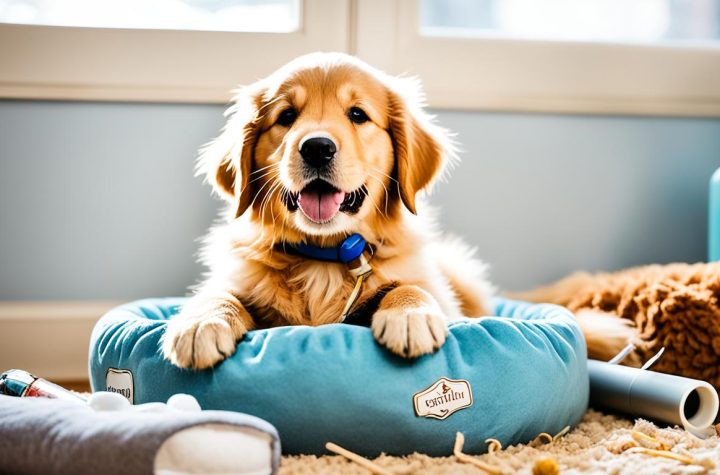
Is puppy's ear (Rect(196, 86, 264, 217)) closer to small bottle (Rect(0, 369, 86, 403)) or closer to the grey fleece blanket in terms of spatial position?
small bottle (Rect(0, 369, 86, 403))

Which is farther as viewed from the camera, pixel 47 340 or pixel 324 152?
pixel 47 340

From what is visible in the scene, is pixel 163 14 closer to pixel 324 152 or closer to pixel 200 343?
pixel 324 152

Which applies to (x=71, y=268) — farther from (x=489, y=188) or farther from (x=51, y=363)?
(x=489, y=188)

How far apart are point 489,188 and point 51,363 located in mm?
1734

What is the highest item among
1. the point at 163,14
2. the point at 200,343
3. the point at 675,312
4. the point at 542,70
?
the point at 163,14

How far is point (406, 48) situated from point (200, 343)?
1.57 m

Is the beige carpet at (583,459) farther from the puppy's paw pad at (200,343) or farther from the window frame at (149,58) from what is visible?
the window frame at (149,58)

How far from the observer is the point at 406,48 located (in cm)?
253

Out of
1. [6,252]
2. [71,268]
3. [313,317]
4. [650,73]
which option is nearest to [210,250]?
[313,317]

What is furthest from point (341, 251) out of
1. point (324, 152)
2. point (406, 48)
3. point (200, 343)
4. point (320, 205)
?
point (406, 48)

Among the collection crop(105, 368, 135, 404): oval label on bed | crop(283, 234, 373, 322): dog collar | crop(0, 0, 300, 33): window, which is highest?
crop(0, 0, 300, 33): window

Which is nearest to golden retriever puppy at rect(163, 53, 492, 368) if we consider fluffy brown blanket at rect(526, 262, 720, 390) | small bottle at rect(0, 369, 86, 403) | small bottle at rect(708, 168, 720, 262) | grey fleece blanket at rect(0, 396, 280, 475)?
small bottle at rect(0, 369, 86, 403)

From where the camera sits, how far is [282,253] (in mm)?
1753

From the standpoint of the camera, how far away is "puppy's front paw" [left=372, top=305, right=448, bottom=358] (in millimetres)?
1348
